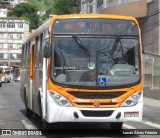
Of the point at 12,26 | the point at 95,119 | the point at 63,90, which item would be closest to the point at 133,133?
the point at 95,119

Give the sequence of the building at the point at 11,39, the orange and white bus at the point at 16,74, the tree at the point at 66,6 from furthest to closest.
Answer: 1. the tree at the point at 66,6
2. the building at the point at 11,39
3. the orange and white bus at the point at 16,74

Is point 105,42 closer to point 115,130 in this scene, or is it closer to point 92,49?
point 92,49

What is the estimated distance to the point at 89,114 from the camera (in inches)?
459

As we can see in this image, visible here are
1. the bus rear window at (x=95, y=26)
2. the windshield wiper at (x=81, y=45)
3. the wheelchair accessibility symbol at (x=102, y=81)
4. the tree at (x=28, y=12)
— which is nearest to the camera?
the wheelchair accessibility symbol at (x=102, y=81)

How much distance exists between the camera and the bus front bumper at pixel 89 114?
11.6 m

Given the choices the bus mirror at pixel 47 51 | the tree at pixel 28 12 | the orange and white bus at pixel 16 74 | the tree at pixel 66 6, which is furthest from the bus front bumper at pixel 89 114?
the tree at pixel 28 12

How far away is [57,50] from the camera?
12078 millimetres

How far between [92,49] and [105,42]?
389 mm

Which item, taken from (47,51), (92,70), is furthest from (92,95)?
(47,51)

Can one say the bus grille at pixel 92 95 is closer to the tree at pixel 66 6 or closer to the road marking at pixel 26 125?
the road marking at pixel 26 125

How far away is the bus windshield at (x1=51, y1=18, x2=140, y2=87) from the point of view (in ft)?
38.9

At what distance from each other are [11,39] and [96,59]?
121 meters

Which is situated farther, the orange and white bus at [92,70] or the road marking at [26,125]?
the road marking at [26,125]

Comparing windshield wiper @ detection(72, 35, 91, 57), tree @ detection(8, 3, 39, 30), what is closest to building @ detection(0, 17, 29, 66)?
tree @ detection(8, 3, 39, 30)
